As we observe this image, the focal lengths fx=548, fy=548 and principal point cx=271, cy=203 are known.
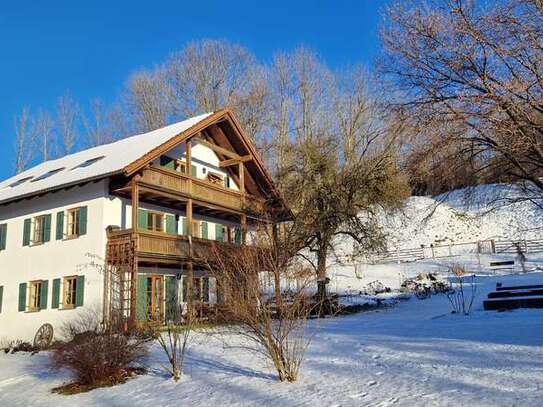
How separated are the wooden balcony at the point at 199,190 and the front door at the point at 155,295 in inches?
142

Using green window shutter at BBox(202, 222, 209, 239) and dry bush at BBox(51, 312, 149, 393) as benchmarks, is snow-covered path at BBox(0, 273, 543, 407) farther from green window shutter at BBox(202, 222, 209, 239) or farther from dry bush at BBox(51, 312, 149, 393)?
green window shutter at BBox(202, 222, 209, 239)

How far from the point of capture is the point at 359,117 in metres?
36.3

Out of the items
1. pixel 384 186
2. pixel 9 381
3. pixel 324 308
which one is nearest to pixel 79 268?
pixel 9 381

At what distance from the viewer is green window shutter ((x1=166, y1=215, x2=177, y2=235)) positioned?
2319 centimetres

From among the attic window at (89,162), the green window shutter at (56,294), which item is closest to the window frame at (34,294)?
the green window shutter at (56,294)

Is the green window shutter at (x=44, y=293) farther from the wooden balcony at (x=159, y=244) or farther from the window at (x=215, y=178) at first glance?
the window at (x=215, y=178)

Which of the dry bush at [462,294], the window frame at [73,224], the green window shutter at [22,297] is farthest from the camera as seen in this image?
the green window shutter at [22,297]

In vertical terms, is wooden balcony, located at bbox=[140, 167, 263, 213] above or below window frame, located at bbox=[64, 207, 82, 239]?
above

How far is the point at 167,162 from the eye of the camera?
77.3 feet

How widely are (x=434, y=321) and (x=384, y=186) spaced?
10.0m

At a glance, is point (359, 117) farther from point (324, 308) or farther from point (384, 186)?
point (324, 308)

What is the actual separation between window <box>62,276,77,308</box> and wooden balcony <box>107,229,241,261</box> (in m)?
2.31

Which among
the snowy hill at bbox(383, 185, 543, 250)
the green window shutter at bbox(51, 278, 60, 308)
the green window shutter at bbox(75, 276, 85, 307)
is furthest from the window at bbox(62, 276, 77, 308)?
the snowy hill at bbox(383, 185, 543, 250)

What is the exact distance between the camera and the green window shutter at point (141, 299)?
19647 mm
